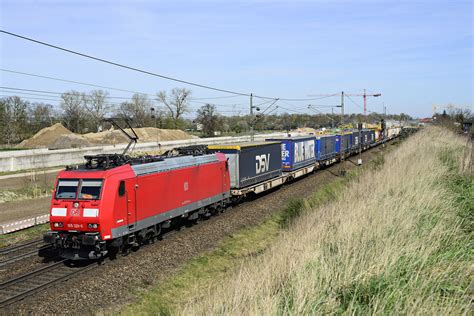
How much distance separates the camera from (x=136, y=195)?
1441 cm

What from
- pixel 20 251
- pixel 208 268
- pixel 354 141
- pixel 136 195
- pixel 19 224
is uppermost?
pixel 354 141

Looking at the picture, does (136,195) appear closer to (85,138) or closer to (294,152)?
(294,152)

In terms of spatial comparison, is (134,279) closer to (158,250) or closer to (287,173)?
(158,250)

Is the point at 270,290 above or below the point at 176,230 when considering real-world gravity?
above

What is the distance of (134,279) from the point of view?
41.4ft

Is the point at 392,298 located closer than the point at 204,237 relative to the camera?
Yes

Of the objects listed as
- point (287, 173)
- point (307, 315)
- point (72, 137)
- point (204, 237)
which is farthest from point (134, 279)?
point (72, 137)

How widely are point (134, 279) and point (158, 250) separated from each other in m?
2.86

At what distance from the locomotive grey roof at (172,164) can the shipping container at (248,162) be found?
7.07 ft

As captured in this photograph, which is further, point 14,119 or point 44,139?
point 14,119

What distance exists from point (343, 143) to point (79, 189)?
123 ft

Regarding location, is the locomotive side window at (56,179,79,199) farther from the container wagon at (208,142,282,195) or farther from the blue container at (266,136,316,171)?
the blue container at (266,136,316,171)

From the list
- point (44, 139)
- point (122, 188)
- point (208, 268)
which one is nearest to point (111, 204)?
point (122, 188)

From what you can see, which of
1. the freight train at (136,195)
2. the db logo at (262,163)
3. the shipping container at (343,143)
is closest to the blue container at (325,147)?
the shipping container at (343,143)
